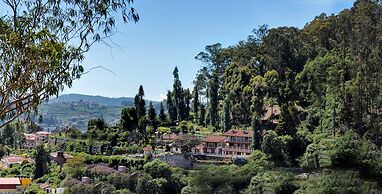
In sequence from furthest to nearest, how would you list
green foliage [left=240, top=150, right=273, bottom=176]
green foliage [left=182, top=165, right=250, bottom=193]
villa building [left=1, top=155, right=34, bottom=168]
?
1. villa building [left=1, top=155, right=34, bottom=168]
2. green foliage [left=240, top=150, right=273, bottom=176]
3. green foliage [left=182, top=165, right=250, bottom=193]

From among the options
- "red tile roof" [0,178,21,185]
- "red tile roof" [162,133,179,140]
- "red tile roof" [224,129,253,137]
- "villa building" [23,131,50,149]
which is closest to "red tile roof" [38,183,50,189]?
"red tile roof" [0,178,21,185]

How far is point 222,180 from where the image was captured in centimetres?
1858

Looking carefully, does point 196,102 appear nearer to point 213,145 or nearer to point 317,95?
point 213,145

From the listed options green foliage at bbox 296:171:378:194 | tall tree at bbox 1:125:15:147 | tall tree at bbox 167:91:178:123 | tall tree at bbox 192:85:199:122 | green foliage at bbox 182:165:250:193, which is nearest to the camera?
green foliage at bbox 296:171:378:194

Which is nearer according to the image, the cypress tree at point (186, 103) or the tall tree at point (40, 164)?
the tall tree at point (40, 164)

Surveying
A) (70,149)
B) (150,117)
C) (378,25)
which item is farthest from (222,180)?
(70,149)

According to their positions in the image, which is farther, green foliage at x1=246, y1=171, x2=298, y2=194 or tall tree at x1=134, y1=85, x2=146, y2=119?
tall tree at x1=134, y1=85, x2=146, y2=119

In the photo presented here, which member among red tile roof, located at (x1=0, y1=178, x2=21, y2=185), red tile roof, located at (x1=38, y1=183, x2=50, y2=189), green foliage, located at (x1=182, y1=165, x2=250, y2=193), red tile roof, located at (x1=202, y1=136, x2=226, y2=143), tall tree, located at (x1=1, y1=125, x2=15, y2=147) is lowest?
red tile roof, located at (x1=38, y1=183, x2=50, y2=189)

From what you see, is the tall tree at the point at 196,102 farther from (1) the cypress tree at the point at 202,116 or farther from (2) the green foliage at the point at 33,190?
(2) the green foliage at the point at 33,190

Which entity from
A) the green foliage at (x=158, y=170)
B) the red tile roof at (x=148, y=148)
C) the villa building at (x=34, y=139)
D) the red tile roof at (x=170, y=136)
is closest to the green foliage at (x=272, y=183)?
the green foliage at (x=158, y=170)

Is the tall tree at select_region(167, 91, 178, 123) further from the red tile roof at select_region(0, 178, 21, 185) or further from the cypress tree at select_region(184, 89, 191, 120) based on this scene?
the red tile roof at select_region(0, 178, 21, 185)

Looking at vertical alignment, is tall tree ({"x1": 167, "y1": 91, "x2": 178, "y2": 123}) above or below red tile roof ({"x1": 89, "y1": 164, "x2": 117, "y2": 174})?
above

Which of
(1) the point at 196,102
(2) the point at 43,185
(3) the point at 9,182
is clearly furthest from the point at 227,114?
(3) the point at 9,182

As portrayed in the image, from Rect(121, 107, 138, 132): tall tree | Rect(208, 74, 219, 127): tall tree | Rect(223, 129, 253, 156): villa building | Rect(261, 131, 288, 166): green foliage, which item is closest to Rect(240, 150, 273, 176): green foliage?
Rect(261, 131, 288, 166): green foliage
